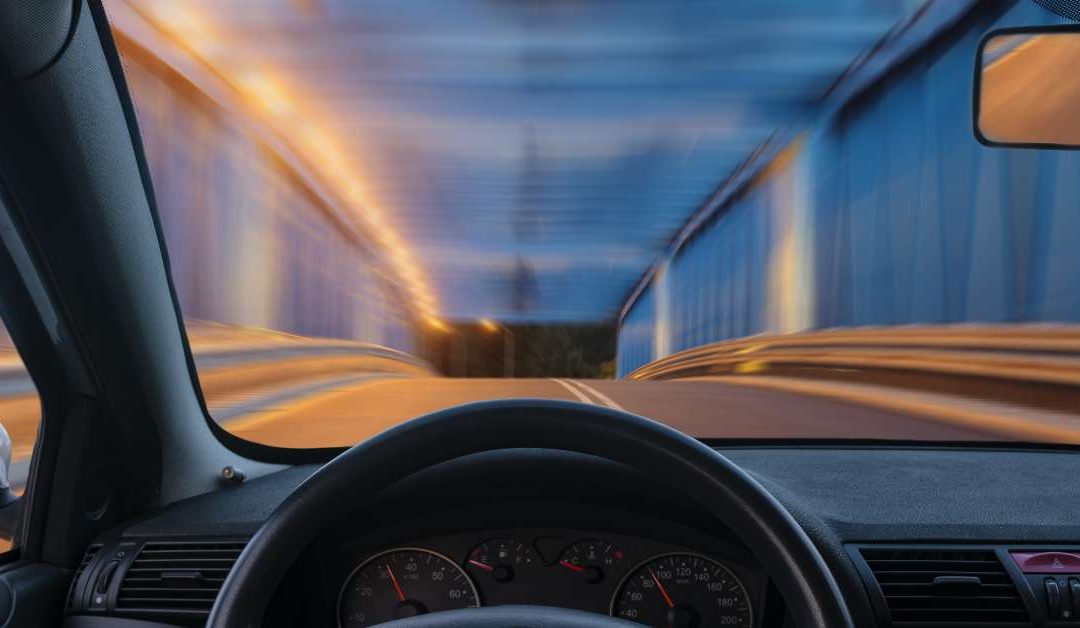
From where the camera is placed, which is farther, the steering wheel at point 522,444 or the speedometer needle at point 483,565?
the speedometer needle at point 483,565

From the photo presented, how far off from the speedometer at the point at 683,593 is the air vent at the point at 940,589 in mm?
354

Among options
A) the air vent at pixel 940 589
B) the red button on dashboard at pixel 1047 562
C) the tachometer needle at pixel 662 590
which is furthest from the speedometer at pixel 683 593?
the red button on dashboard at pixel 1047 562

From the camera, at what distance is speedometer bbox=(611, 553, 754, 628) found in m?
2.32

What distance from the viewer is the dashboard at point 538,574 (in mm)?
2350

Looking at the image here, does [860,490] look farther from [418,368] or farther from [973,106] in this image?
[418,368]

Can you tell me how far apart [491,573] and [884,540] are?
959mm

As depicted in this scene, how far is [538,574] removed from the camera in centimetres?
240

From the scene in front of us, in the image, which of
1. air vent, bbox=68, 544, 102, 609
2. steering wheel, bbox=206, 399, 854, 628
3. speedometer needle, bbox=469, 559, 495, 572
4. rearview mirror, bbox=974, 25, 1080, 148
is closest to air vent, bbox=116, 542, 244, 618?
air vent, bbox=68, 544, 102, 609

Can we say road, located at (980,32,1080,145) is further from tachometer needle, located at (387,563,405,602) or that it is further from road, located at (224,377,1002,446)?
tachometer needle, located at (387,563,405,602)

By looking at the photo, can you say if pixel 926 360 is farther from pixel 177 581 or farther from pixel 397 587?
pixel 177 581

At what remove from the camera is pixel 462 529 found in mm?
2404

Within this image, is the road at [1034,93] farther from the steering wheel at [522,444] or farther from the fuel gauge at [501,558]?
the fuel gauge at [501,558]

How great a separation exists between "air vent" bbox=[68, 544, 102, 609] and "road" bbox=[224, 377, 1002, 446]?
0.75 m

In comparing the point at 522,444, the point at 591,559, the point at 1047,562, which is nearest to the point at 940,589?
the point at 1047,562
